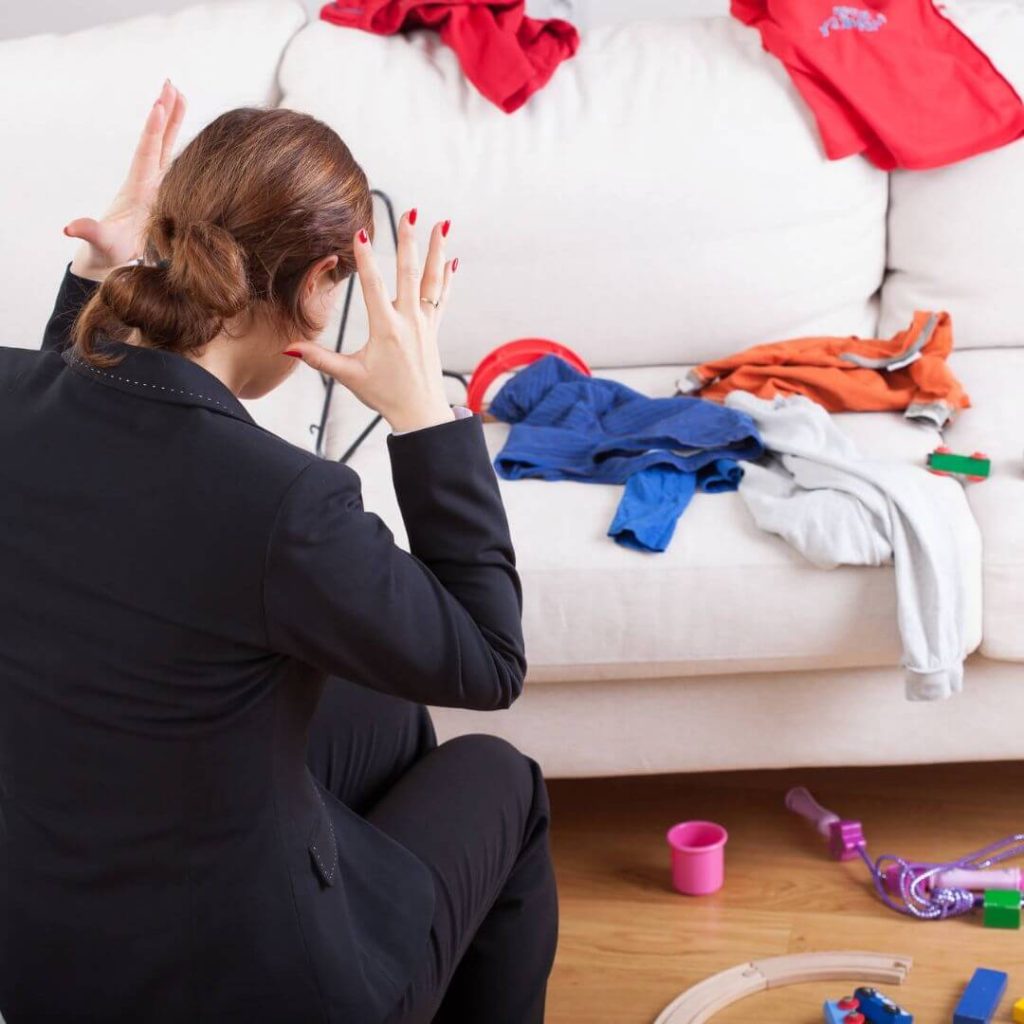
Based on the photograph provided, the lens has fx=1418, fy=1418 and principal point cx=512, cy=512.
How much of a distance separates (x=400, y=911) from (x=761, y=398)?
1.21 metres

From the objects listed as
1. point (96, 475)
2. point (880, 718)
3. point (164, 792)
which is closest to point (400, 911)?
point (164, 792)

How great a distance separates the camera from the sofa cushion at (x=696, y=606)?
1671mm

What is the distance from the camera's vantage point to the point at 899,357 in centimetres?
213

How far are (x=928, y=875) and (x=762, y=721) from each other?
0.27 m

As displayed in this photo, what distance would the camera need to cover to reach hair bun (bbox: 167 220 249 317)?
3.12 ft

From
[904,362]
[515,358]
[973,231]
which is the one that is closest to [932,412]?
[904,362]

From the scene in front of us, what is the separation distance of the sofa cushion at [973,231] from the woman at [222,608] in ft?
4.81

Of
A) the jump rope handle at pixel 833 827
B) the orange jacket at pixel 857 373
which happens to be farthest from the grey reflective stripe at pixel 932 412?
the jump rope handle at pixel 833 827

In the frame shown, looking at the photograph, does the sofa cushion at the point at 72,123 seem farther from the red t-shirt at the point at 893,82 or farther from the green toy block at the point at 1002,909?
the green toy block at the point at 1002,909

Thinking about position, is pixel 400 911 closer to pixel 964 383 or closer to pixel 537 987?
pixel 537 987

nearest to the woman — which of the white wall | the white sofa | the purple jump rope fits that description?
the purple jump rope

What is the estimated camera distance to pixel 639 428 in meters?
1.97

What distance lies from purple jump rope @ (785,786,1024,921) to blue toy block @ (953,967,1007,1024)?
137mm

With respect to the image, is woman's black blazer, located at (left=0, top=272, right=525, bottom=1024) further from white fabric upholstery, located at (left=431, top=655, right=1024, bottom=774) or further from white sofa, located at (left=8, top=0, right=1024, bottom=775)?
white sofa, located at (left=8, top=0, right=1024, bottom=775)
